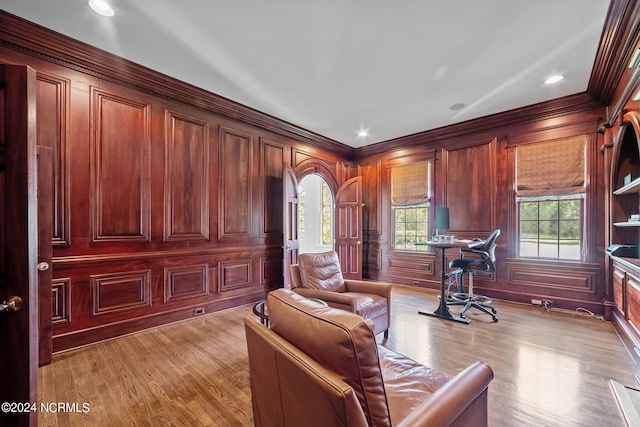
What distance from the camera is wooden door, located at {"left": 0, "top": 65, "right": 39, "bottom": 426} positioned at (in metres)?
1.08

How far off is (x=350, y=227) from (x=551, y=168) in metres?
3.38

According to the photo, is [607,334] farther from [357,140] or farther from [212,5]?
[212,5]

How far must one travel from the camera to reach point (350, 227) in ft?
18.5

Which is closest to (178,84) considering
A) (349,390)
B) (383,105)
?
(383,105)

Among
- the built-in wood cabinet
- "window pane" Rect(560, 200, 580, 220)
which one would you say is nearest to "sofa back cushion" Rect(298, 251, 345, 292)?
the built-in wood cabinet

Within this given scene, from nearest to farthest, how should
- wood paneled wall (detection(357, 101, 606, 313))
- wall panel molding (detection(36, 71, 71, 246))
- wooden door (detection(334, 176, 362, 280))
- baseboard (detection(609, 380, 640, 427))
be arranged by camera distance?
baseboard (detection(609, 380, 640, 427))
wall panel molding (detection(36, 71, 71, 246))
wood paneled wall (detection(357, 101, 606, 313))
wooden door (detection(334, 176, 362, 280))

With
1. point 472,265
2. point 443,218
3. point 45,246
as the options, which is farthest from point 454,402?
point 443,218

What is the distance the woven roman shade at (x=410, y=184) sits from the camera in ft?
17.3

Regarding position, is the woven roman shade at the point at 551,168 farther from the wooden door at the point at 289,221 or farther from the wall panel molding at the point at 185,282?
the wall panel molding at the point at 185,282

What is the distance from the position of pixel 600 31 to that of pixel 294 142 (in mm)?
3989

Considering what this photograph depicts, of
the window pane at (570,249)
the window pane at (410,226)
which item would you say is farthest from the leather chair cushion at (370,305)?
the window pane at (570,249)

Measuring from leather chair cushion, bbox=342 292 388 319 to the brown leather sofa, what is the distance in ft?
3.93

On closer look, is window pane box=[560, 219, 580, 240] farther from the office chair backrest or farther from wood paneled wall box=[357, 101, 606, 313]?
the office chair backrest

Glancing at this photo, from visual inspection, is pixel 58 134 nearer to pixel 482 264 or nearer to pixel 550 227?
pixel 482 264
